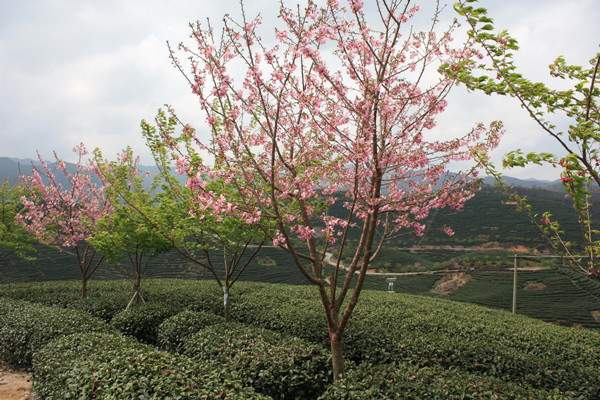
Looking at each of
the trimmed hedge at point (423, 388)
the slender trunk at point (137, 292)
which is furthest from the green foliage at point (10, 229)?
the trimmed hedge at point (423, 388)

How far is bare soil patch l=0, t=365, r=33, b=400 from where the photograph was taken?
743 centimetres

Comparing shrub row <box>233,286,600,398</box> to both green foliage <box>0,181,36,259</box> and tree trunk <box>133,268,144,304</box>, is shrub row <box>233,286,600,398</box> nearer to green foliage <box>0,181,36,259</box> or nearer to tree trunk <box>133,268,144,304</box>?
tree trunk <box>133,268,144,304</box>

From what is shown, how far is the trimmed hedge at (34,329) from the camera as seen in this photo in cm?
807

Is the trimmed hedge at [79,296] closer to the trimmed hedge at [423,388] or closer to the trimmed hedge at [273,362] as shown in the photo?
the trimmed hedge at [273,362]

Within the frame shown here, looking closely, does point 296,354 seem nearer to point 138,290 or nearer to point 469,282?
point 138,290

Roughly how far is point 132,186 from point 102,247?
6.42 ft

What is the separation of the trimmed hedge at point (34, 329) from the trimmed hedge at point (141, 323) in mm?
1029

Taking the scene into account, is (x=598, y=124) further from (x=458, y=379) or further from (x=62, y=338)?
(x=62, y=338)

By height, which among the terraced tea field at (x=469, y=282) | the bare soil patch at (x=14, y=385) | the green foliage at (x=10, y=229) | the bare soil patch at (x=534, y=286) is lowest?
the bare soil patch at (x=14, y=385)

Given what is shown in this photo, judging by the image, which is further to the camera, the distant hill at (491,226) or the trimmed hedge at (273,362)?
→ the distant hill at (491,226)

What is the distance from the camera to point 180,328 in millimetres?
8297

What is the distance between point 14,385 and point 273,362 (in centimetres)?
548

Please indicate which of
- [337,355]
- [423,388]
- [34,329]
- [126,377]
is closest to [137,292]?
[34,329]

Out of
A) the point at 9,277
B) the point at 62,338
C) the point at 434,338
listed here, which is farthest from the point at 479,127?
the point at 9,277
